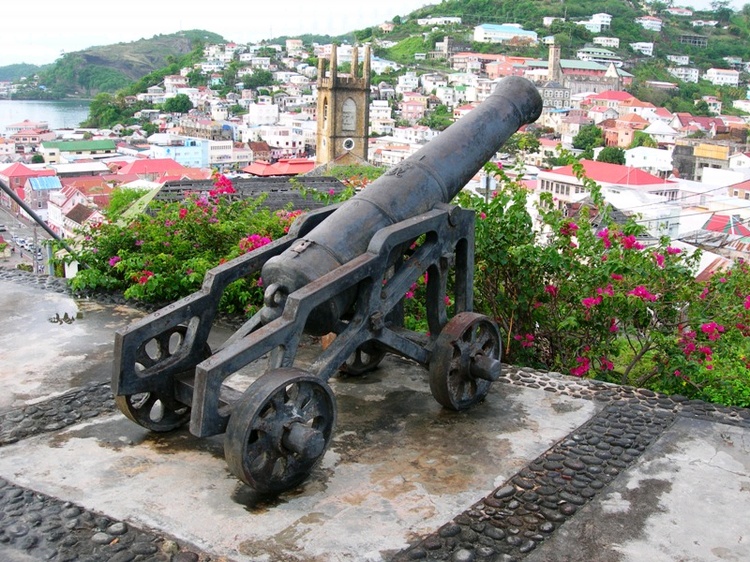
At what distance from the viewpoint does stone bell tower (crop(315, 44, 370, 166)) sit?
196ft

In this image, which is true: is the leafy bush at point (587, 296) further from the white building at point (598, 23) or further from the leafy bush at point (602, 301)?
the white building at point (598, 23)

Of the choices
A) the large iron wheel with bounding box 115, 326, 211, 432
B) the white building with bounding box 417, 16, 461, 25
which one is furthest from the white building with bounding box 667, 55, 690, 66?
the large iron wheel with bounding box 115, 326, 211, 432

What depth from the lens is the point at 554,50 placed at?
119 metres

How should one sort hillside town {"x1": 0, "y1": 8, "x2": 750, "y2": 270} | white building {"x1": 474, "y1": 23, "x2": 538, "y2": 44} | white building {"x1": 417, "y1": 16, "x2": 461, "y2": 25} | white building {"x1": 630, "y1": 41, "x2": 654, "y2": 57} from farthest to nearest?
white building {"x1": 417, "y1": 16, "x2": 461, "y2": 25} → white building {"x1": 474, "y1": 23, "x2": 538, "y2": 44} → white building {"x1": 630, "y1": 41, "x2": 654, "y2": 57} → hillside town {"x1": 0, "y1": 8, "x2": 750, "y2": 270}

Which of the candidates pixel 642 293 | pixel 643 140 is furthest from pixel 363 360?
pixel 643 140

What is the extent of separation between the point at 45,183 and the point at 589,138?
53.5m

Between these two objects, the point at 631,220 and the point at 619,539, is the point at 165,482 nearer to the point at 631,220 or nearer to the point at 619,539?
the point at 619,539

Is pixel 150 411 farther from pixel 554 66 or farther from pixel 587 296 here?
pixel 554 66

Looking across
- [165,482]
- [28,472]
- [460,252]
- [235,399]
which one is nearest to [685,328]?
[460,252]

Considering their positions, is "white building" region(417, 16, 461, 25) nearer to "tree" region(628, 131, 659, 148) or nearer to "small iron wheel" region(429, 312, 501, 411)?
"tree" region(628, 131, 659, 148)

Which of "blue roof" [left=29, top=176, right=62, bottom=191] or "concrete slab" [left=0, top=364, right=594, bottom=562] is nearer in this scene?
"concrete slab" [left=0, top=364, right=594, bottom=562]

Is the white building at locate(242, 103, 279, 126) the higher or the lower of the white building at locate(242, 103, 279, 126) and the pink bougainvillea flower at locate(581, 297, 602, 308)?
the lower

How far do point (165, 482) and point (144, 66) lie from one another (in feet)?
595

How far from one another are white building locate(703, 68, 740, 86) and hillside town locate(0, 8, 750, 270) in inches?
8.7
